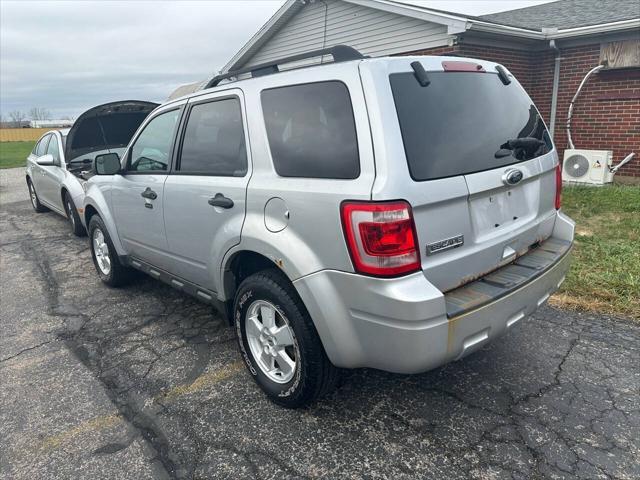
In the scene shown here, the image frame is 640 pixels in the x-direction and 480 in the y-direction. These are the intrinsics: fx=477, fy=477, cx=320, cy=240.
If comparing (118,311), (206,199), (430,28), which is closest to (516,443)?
(206,199)

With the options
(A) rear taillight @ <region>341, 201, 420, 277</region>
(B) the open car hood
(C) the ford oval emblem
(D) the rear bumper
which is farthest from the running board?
(B) the open car hood

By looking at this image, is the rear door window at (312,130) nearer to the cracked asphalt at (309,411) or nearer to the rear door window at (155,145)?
the rear door window at (155,145)

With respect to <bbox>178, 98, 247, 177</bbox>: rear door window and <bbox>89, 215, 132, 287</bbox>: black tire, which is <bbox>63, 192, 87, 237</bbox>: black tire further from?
<bbox>178, 98, 247, 177</bbox>: rear door window

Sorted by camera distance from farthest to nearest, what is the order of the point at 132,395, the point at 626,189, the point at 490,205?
1. the point at 626,189
2. the point at 132,395
3. the point at 490,205

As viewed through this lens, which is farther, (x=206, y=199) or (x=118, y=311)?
(x=118, y=311)

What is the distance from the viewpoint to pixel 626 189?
8164mm

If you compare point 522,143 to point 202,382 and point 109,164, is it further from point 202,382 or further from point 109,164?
point 109,164

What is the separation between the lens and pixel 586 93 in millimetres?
9203

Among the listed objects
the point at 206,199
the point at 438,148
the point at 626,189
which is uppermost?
the point at 438,148

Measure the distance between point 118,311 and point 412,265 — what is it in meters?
3.25


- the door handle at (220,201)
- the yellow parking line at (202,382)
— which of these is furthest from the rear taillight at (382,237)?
the yellow parking line at (202,382)

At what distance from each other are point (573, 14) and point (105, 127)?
968 cm

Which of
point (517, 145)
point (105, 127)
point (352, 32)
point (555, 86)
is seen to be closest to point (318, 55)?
point (517, 145)

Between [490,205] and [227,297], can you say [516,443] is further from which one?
[227,297]
